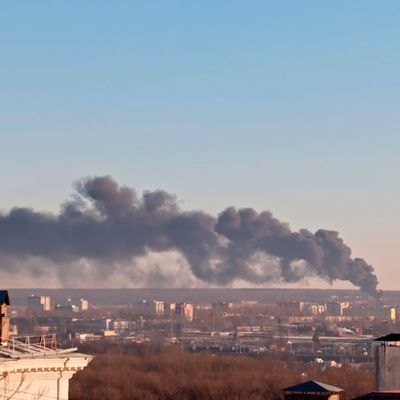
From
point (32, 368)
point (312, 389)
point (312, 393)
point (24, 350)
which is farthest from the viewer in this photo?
point (24, 350)

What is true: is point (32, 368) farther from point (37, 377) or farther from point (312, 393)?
point (312, 393)

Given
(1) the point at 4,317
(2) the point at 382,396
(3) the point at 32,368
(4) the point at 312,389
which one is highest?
(1) the point at 4,317

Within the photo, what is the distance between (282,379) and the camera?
378 ft

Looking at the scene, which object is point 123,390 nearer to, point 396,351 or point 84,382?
point 84,382

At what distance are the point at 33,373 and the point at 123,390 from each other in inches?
2916

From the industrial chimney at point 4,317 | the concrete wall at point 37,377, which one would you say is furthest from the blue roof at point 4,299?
the concrete wall at point 37,377

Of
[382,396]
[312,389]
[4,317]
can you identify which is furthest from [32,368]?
[382,396]

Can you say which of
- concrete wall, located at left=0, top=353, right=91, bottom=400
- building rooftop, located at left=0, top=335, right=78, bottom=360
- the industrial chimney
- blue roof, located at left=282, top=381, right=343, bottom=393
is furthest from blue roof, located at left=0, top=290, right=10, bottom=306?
blue roof, located at left=282, top=381, right=343, bottom=393

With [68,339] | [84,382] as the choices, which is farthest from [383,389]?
[68,339]

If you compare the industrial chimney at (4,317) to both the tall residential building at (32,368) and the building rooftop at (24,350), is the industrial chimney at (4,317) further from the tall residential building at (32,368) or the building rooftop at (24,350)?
the building rooftop at (24,350)

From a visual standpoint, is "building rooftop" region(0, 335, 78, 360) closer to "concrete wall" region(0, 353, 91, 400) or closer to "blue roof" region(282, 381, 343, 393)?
"concrete wall" region(0, 353, 91, 400)

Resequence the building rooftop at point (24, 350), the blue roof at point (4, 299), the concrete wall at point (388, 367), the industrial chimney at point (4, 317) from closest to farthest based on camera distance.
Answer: the building rooftop at point (24, 350), the concrete wall at point (388, 367), the industrial chimney at point (4, 317), the blue roof at point (4, 299)

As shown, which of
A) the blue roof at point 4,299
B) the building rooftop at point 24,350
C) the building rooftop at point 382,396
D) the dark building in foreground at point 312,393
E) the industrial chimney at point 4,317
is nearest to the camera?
the building rooftop at point 382,396

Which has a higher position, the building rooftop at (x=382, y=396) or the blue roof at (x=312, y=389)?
the blue roof at (x=312, y=389)
